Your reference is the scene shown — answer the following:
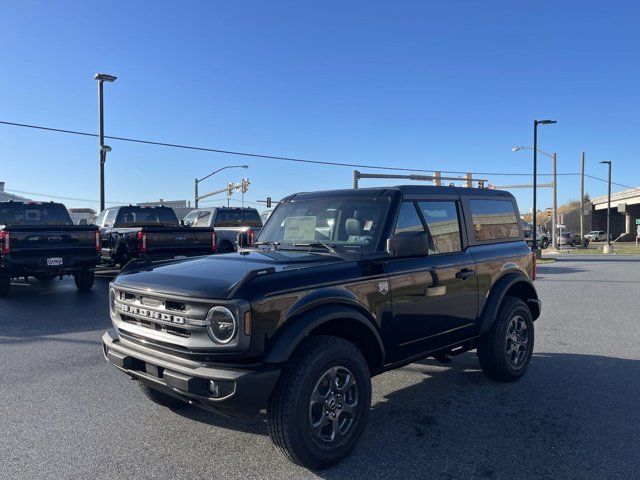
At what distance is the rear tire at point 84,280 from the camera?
1216 centimetres

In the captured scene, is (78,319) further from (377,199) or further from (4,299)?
(377,199)

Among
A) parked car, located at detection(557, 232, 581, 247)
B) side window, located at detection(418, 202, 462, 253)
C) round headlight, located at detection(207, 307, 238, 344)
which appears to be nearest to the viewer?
round headlight, located at detection(207, 307, 238, 344)

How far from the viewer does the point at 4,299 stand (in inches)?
435

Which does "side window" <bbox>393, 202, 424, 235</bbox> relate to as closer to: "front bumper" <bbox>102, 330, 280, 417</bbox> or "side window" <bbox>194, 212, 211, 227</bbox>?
"front bumper" <bbox>102, 330, 280, 417</bbox>

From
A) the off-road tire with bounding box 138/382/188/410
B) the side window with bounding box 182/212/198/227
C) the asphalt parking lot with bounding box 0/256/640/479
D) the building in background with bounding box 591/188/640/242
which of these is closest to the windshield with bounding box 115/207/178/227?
the side window with bounding box 182/212/198/227

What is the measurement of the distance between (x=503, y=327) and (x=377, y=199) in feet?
6.28

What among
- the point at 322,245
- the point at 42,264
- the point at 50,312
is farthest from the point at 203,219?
the point at 322,245

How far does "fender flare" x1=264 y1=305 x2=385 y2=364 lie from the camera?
3287 mm

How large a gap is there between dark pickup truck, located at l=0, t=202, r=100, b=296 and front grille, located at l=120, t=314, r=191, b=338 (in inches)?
315

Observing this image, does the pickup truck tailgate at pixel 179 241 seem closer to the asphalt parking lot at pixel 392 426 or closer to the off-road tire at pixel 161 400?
the asphalt parking lot at pixel 392 426

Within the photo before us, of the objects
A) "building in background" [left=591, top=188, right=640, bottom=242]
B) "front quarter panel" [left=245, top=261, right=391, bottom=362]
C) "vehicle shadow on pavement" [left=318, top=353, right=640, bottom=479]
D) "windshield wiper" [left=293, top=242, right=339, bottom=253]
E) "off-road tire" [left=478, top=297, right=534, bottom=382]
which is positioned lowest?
"vehicle shadow on pavement" [left=318, top=353, right=640, bottom=479]

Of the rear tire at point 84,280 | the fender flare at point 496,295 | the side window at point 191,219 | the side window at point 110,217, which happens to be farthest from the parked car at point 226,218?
the fender flare at point 496,295

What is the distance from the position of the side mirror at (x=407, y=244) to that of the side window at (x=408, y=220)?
1.00ft

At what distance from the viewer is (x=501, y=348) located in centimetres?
519
